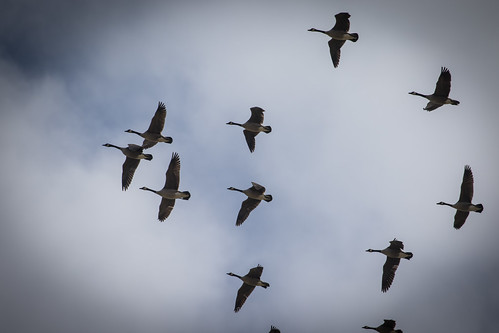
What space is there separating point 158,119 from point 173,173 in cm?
317

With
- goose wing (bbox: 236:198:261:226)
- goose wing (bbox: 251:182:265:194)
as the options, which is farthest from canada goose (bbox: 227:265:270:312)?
goose wing (bbox: 251:182:265:194)

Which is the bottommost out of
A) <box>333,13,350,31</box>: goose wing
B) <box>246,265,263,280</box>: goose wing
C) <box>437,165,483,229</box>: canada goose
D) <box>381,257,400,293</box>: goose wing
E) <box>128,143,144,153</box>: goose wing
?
<box>246,265,263,280</box>: goose wing

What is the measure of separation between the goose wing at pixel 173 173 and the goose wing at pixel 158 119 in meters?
1.70

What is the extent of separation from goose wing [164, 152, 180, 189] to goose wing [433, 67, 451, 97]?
15.1 metres

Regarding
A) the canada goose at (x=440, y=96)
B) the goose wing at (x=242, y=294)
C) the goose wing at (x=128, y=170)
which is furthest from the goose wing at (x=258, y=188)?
the canada goose at (x=440, y=96)

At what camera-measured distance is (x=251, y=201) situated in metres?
47.7

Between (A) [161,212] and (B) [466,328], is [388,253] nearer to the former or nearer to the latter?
(A) [161,212]

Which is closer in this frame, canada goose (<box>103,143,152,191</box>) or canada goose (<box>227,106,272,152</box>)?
canada goose (<box>103,143,152,191</box>)

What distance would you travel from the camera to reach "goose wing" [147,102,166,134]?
4538 cm

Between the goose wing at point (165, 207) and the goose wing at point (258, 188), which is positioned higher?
the goose wing at point (258, 188)

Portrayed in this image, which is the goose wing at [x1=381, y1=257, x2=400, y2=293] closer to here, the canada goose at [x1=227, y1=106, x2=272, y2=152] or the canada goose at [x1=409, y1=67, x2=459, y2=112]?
the canada goose at [x1=409, y1=67, x2=459, y2=112]

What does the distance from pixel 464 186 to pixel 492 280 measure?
2100 inches

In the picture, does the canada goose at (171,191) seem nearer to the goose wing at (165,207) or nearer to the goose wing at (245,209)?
the goose wing at (165,207)

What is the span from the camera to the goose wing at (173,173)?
152ft
